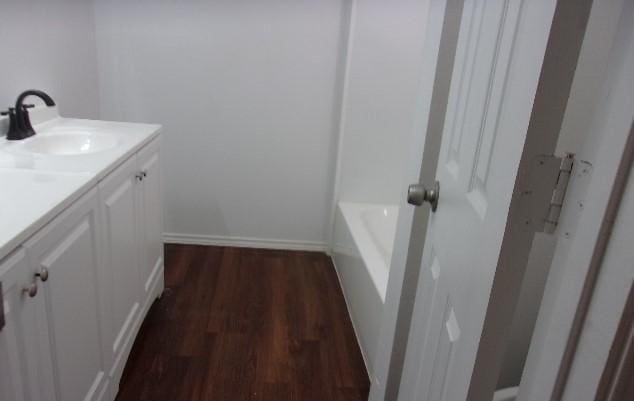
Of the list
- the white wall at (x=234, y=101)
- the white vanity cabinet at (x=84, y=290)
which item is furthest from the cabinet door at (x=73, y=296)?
the white wall at (x=234, y=101)

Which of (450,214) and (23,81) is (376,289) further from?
(23,81)

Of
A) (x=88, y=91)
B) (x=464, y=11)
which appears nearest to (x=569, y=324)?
(x=464, y=11)

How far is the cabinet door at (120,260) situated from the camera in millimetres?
1521

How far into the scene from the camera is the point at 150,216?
Answer: 79.7 inches

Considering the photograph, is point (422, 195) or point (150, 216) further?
point (150, 216)

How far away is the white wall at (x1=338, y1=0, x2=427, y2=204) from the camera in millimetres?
2545

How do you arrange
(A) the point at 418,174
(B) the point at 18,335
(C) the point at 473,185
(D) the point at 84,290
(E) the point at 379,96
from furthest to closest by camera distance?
(E) the point at 379,96
(D) the point at 84,290
(A) the point at 418,174
(B) the point at 18,335
(C) the point at 473,185

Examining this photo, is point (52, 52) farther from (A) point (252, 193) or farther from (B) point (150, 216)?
(A) point (252, 193)

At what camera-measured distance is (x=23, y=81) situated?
1.96 metres

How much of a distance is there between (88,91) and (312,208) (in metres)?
1.40

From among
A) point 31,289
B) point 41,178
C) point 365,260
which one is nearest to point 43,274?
point 31,289

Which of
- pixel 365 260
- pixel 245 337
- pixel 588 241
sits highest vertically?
pixel 588 241

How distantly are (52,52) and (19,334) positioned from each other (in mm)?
1602

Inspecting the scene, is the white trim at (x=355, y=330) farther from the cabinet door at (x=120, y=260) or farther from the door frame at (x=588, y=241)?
the door frame at (x=588, y=241)
